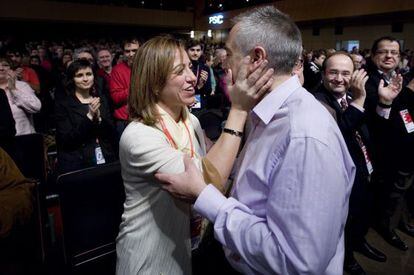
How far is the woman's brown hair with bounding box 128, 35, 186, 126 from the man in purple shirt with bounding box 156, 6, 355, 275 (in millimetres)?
343

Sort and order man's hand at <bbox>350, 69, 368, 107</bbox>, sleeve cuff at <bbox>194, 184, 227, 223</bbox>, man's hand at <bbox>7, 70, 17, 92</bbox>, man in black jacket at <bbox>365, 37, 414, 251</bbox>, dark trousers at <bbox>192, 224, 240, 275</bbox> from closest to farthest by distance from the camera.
A: sleeve cuff at <bbox>194, 184, 227, 223</bbox> < dark trousers at <bbox>192, 224, 240, 275</bbox> < man's hand at <bbox>350, 69, 368, 107</bbox> < man in black jacket at <bbox>365, 37, 414, 251</bbox> < man's hand at <bbox>7, 70, 17, 92</bbox>

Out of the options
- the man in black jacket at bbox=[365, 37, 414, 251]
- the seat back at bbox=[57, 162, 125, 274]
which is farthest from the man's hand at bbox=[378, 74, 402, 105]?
the seat back at bbox=[57, 162, 125, 274]

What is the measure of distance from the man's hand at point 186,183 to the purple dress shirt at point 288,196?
0.03 meters

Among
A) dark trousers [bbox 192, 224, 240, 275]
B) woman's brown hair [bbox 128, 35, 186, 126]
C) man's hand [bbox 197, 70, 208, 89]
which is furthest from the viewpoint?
man's hand [bbox 197, 70, 208, 89]

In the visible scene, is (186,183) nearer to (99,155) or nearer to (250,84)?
(250,84)

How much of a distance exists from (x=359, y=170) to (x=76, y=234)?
6.15 feet

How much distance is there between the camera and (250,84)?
3.57 feet

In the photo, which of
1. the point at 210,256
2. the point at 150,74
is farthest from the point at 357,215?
the point at 150,74

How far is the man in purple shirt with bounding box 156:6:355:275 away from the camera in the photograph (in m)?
0.87

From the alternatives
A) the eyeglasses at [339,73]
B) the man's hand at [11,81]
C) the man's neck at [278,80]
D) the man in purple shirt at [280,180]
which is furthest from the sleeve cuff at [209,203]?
the man's hand at [11,81]

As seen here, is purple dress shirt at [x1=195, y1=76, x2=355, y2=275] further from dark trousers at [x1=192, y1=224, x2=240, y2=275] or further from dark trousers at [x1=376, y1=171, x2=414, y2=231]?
dark trousers at [x1=376, y1=171, x2=414, y2=231]

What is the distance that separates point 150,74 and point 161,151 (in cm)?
37

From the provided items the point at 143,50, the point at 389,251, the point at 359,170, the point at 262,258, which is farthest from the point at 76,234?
the point at 389,251

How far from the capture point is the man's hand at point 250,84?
3.46 ft
